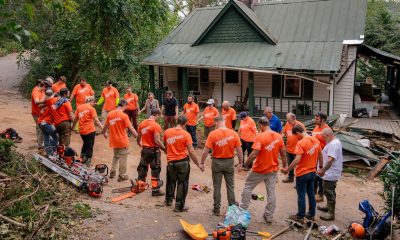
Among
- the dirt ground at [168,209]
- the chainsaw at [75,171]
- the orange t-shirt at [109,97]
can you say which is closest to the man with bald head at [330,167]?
the dirt ground at [168,209]

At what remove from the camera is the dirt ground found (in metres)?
6.09

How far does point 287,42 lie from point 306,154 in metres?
10.7

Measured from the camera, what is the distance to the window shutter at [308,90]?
16.2 metres

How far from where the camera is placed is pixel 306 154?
6793 millimetres

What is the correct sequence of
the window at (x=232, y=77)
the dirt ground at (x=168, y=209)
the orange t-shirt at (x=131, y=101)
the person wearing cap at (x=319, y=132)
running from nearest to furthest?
the dirt ground at (x=168, y=209)
the person wearing cap at (x=319, y=132)
the orange t-shirt at (x=131, y=101)
the window at (x=232, y=77)

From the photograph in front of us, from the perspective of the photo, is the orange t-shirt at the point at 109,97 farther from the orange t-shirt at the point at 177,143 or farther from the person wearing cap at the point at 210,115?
the orange t-shirt at the point at 177,143

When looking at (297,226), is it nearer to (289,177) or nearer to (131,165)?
(289,177)

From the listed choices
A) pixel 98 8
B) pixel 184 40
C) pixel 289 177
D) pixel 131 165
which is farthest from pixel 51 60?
pixel 289 177

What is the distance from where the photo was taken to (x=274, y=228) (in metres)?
6.82

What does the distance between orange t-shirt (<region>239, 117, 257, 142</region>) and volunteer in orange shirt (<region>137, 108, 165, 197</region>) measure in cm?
299

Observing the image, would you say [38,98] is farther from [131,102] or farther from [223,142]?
[223,142]

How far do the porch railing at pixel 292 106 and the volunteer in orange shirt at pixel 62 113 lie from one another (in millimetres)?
9414

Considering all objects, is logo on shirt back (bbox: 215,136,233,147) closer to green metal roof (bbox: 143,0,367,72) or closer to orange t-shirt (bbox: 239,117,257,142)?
orange t-shirt (bbox: 239,117,257,142)

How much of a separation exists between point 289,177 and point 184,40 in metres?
11.8
